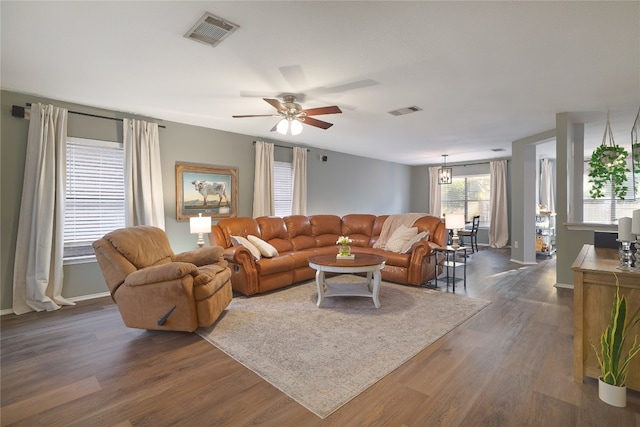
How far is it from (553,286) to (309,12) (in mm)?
5019

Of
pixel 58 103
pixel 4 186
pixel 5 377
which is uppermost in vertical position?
pixel 58 103

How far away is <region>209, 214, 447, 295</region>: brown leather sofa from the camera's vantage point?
4.15 meters

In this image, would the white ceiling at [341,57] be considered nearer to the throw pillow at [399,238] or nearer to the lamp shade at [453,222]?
the lamp shade at [453,222]

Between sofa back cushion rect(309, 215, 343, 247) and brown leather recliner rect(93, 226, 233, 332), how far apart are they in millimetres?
2760

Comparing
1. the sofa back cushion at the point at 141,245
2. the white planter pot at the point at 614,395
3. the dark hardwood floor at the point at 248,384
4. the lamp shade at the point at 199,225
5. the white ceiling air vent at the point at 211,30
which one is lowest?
the dark hardwood floor at the point at 248,384

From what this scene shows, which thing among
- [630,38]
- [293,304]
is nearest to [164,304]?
[293,304]

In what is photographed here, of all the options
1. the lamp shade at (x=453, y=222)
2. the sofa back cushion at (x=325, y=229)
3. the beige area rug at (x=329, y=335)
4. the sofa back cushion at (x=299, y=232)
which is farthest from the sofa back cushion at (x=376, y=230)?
the beige area rug at (x=329, y=335)

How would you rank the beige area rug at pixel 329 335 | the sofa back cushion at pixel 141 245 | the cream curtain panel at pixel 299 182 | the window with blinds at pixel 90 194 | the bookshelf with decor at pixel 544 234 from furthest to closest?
the bookshelf with decor at pixel 544 234
the cream curtain panel at pixel 299 182
the window with blinds at pixel 90 194
the sofa back cushion at pixel 141 245
the beige area rug at pixel 329 335

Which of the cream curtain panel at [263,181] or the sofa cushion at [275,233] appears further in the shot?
the cream curtain panel at [263,181]

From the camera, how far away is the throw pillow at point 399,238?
16.0 ft

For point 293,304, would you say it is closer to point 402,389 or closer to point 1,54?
point 402,389

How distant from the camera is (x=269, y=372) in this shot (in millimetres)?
2262

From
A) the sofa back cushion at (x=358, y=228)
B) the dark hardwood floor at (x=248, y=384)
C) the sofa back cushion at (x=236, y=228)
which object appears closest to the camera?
the dark hardwood floor at (x=248, y=384)

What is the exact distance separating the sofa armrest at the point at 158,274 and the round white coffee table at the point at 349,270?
4.99 feet
